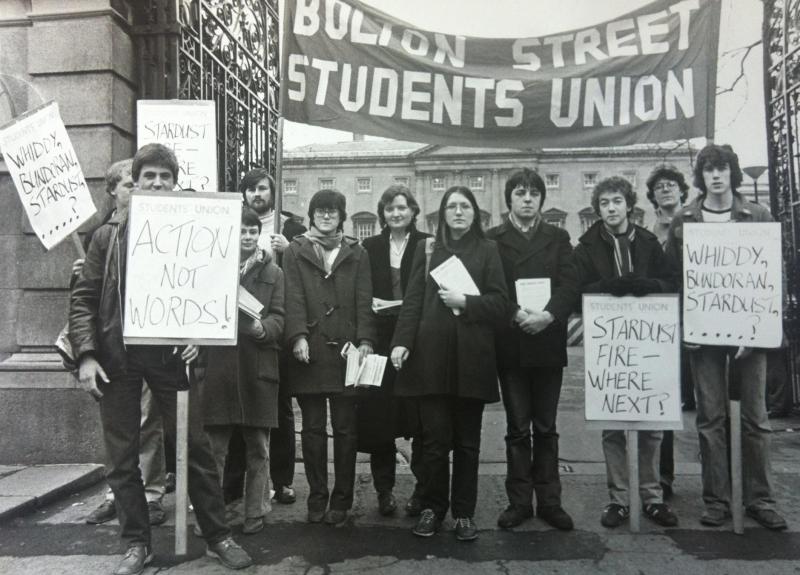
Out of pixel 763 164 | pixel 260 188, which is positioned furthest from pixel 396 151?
pixel 260 188

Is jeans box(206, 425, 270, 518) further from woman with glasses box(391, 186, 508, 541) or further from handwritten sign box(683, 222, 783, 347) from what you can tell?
handwritten sign box(683, 222, 783, 347)

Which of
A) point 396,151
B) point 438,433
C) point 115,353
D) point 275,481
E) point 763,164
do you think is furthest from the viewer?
point 396,151

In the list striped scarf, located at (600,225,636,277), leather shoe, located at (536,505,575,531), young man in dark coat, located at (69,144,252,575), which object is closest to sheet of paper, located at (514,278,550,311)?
striped scarf, located at (600,225,636,277)

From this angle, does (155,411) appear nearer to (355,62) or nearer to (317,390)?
(317,390)

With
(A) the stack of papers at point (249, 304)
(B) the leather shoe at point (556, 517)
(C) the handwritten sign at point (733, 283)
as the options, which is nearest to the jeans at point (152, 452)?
(A) the stack of papers at point (249, 304)

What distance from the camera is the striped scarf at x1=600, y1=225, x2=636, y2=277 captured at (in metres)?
3.98

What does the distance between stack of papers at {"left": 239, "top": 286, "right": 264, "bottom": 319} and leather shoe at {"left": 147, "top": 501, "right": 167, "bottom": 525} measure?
1.38 meters

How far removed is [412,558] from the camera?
11.0ft

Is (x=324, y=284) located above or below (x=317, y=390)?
above

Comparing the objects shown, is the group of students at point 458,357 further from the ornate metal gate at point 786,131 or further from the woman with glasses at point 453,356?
the ornate metal gate at point 786,131

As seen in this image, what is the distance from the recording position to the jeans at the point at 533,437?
12.6ft

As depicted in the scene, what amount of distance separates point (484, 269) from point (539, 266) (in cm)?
37

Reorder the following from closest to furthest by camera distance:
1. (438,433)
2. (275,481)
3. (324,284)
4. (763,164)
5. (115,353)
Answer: (115,353) → (438,433) → (324,284) → (275,481) → (763,164)

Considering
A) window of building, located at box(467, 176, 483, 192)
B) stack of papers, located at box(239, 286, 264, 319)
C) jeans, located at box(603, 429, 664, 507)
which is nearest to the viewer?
stack of papers, located at box(239, 286, 264, 319)
